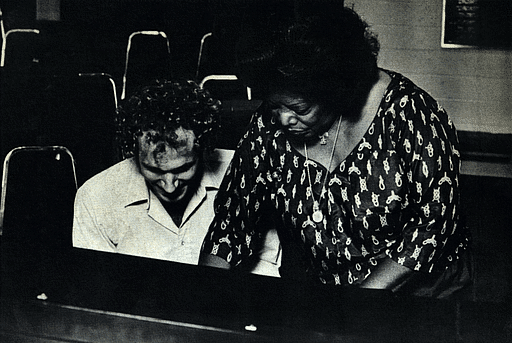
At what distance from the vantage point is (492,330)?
1216mm

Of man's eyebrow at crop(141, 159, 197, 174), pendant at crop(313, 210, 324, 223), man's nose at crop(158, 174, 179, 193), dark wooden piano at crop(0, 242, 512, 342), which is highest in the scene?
man's eyebrow at crop(141, 159, 197, 174)

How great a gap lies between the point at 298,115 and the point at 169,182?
0.35m

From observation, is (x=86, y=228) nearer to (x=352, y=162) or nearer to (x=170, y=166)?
(x=170, y=166)

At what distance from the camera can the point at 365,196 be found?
1298mm

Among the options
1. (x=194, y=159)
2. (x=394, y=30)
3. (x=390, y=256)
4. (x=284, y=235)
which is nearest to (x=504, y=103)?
(x=394, y=30)

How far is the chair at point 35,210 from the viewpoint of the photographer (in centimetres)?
158

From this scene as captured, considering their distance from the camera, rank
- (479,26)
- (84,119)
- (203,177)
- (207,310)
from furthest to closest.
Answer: (84,119) → (203,177) → (207,310) → (479,26)

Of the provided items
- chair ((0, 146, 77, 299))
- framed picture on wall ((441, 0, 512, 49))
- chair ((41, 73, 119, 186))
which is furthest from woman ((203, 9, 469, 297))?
chair ((0, 146, 77, 299))

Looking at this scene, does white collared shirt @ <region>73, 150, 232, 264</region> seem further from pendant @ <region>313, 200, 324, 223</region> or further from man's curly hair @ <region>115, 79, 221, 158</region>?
pendant @ <region>313, 200, 324, 223</region>

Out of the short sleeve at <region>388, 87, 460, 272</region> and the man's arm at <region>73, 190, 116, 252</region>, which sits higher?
the short sleeve at <region>388, 87, 460, 272</region>

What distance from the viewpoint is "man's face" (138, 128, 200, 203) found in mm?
1450

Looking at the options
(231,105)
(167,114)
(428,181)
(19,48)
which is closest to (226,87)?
(231,105)

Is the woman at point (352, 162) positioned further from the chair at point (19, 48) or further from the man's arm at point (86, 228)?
the chair at point (19, 48)

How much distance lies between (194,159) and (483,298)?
2.26 feet
